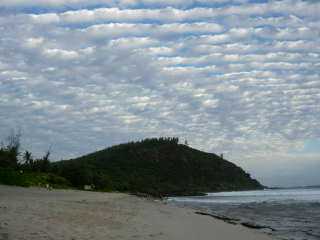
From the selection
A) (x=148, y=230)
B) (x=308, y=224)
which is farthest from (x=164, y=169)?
(x=148, y=230)

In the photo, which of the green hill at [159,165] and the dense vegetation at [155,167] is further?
the green hill at [159,165]

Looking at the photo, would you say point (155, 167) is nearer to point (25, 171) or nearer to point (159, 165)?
point (159, 165)

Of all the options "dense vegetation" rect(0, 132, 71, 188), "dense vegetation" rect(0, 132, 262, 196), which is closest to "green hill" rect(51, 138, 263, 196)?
"dense vegetation" rect(0, 132, 262, 196)

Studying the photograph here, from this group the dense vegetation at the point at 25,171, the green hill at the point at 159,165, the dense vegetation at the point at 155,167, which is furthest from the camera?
the green hill at the point at 159,165

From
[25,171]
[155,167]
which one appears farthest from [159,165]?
[25,171]

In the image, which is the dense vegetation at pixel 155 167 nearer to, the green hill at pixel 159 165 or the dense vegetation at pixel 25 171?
the green hill at pixel 159 165

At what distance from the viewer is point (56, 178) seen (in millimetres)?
69625

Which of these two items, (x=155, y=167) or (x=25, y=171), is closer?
(x=25, y=171)

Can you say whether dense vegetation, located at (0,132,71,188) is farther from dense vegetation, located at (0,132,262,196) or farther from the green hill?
the green hill

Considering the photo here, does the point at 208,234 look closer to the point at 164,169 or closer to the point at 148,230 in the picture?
the point at 148,230

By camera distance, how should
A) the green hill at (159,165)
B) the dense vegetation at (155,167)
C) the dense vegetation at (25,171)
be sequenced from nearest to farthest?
the dense vegetation at (25,171)
the dense vegetation at (155,167)
the green hill at (159,165)

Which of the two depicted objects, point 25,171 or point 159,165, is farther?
point 159,165

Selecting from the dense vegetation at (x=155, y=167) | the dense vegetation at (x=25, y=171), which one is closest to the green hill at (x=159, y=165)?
the dense vegetation at (x=155, y=167)

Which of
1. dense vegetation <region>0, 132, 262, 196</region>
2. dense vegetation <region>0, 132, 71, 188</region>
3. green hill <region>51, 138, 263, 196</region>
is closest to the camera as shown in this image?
dense vegetation <region>0, 132, 71, 188</region>
